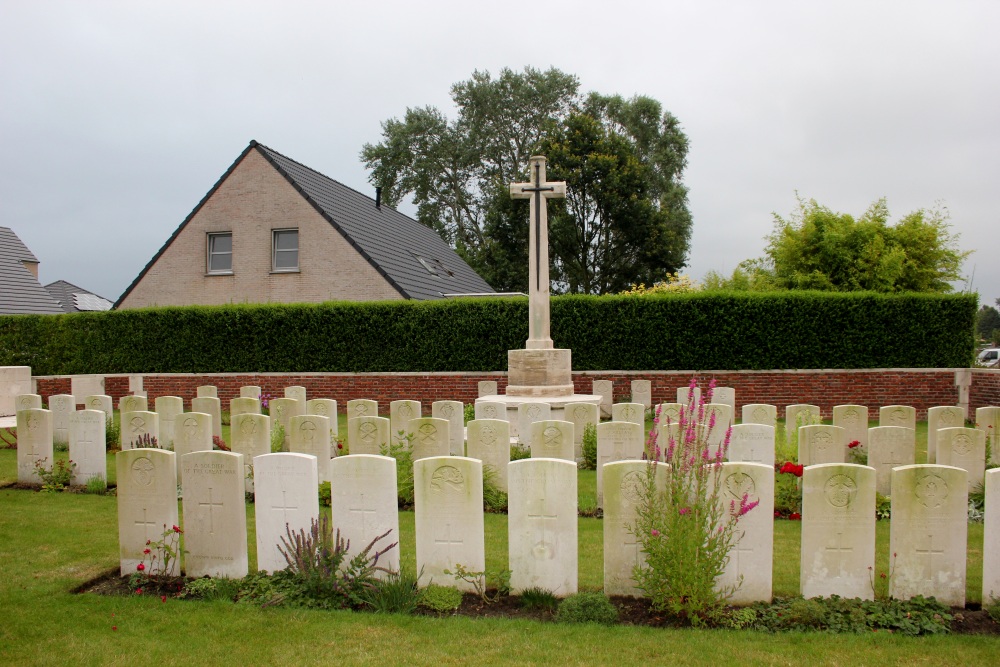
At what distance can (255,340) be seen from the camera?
17.4 meters

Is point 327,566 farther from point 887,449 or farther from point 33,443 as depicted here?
point 887,449

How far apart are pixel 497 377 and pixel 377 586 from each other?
36.8ft

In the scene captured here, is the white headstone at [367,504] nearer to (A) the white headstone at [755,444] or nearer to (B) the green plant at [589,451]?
(A) the white headstone at [755,444]

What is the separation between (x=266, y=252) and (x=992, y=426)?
58.9 ft

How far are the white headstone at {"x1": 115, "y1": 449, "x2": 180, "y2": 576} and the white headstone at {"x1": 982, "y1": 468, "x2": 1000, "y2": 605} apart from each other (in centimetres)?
559

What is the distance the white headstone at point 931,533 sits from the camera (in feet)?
14.8

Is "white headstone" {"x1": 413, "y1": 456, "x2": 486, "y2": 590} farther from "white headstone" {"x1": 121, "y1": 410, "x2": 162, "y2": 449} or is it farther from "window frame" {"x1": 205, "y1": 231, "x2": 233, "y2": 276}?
"window frame" {"x1": 205, "y1": 231, "x2": 233, "y2": 276}

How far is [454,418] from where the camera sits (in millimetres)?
9906

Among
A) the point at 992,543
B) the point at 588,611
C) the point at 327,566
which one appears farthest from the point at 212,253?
the point at 992,543

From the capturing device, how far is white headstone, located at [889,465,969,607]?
450 cm

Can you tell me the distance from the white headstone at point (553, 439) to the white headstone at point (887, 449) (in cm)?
320

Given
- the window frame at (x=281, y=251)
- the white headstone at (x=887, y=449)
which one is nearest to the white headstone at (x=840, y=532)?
the white headstone at (x=887, y=449)

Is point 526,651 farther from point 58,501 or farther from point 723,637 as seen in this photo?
point 58,501

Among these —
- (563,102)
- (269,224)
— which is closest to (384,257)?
(269,224)
